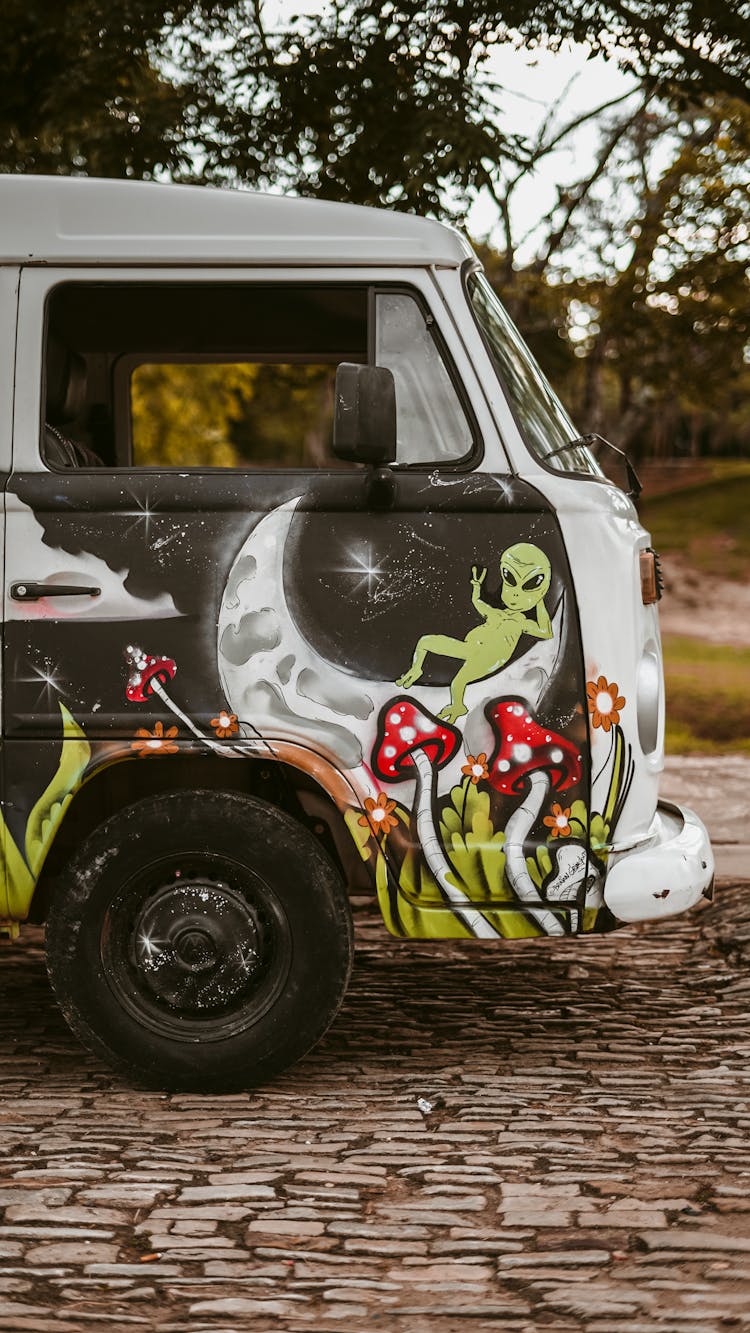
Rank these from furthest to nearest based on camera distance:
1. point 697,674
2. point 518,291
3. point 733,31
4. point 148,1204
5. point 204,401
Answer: point 204,401 → point 697,674 → point 518,291 → point 733,31 → point 148,1204

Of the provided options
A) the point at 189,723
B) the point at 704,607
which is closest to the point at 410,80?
the point at 189,723

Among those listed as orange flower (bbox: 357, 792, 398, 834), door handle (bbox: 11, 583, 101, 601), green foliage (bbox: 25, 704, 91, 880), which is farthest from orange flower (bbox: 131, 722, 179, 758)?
orange flower (bbox: 357, 792, 398, 834)

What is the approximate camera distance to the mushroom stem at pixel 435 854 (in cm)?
466

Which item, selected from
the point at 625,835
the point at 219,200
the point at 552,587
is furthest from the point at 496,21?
the point at 625,835

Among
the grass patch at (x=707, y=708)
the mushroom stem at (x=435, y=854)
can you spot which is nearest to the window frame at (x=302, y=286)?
the mushroom stem at (x=435, y=854)

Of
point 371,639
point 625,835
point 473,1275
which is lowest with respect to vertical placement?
point 473,1275

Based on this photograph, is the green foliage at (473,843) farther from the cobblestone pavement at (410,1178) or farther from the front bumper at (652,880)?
the cobblestone pavement at (410,1178)

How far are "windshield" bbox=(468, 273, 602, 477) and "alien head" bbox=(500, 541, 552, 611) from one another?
11.6 inches

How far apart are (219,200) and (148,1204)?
9.80ft

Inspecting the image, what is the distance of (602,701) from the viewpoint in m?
4.66

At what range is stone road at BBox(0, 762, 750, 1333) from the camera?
3.45 metres

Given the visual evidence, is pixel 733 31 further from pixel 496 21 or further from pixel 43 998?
pixel 43 998

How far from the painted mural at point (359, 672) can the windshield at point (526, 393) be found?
236 mm

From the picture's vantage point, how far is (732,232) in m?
11.3
